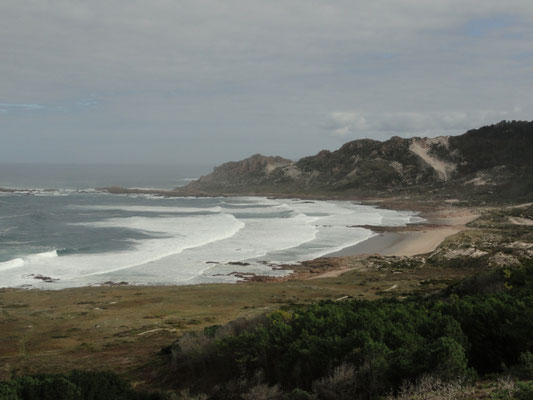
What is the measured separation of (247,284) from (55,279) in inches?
658

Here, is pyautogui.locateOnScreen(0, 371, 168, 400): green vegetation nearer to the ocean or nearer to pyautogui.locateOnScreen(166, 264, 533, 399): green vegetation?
pyautogui.locateOnScreen(166, 264, 533, 399): green vegetation

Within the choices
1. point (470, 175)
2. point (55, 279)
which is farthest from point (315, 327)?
point (470, 175)

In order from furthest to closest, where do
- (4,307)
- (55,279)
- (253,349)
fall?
1. (55,279)
2. (4,307)
3. (253,349)

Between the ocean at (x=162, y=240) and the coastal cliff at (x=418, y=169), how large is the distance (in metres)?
33.6

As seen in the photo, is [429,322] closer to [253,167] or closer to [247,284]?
[247,284]

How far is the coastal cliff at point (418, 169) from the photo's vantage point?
118m

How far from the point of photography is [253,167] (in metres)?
191

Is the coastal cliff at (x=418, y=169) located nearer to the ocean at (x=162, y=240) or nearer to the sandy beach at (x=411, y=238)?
the ocean at (x=162, y=240)

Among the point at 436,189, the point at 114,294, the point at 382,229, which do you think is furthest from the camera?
the point at 436,189

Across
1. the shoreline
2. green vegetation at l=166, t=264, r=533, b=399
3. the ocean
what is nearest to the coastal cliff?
the shoreline

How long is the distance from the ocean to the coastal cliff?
33.6m

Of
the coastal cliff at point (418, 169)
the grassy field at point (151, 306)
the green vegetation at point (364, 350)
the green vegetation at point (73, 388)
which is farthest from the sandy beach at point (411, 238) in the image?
the green vegetation at point (73, 388)

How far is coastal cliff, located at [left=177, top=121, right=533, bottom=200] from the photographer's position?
388 ft

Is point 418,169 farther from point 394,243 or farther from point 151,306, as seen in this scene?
point 151,306
